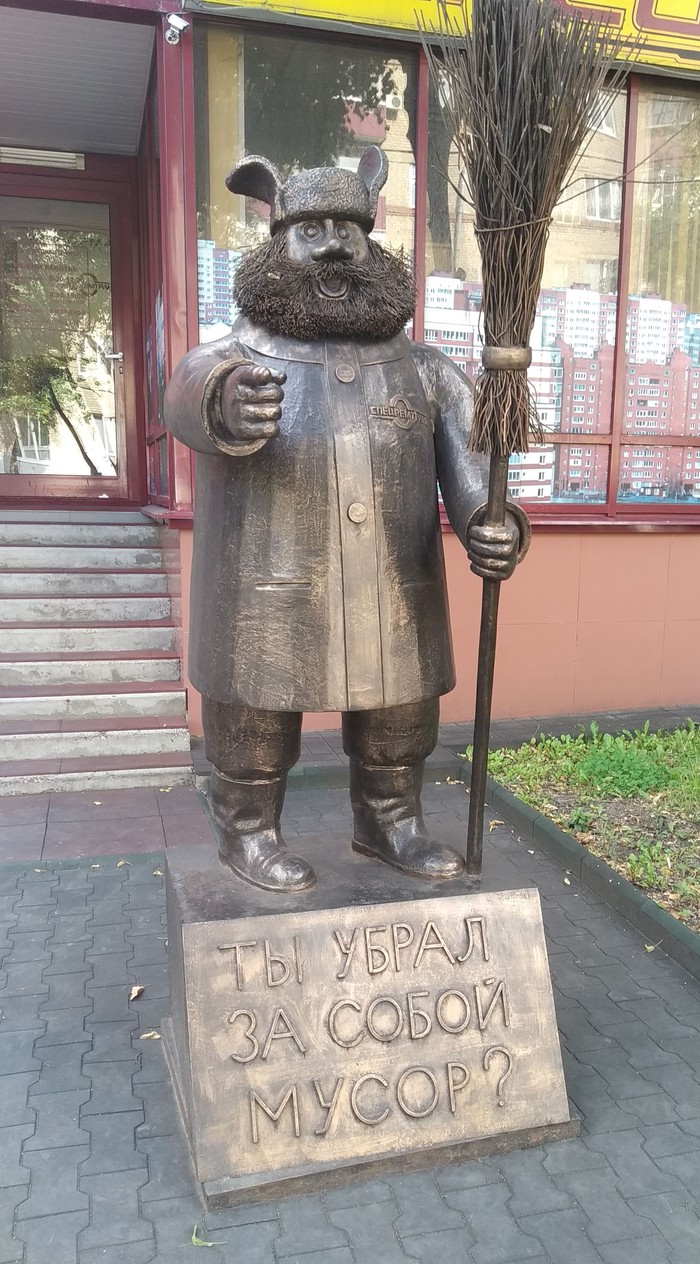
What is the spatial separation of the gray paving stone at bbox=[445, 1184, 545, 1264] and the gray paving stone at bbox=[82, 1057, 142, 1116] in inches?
36.1

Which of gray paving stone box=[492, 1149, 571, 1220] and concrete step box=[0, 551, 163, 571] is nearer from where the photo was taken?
gray paving stone box=[492, 1149, 571, 1220]

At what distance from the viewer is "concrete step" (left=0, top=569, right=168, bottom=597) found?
594cm

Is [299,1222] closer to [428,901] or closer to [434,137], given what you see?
[428,901]

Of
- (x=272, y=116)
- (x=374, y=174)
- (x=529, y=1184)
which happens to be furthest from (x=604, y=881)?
(x=272, y=116)

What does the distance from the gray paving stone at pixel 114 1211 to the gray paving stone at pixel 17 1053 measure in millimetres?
535

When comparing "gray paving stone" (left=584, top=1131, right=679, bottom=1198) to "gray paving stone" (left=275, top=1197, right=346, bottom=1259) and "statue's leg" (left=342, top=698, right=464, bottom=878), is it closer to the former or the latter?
"gray paving stone" (left=275, top=1197, right=346, bottom=1259)

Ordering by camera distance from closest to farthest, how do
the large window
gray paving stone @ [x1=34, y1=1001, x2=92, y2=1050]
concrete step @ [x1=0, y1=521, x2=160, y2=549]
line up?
1. gray paving stone @ [x1=34, y1=1001, x2=92, y2=1050]
2. the large window
3. concrete step @ [x1=0, y1=521, x2=160, y2=549]

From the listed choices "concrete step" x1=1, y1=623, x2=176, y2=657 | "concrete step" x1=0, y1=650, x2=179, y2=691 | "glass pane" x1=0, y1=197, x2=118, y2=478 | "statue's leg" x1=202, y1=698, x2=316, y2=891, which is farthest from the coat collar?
"glass pane" x1=0, y1=197, x2=118, y2=478

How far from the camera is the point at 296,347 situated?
233 cm

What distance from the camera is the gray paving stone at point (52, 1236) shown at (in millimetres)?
1983

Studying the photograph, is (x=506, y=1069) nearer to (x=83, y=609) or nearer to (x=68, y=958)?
(x=68, y=958)

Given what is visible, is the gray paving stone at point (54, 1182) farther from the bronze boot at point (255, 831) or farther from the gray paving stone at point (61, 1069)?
the bronze boot at point (255, 831)

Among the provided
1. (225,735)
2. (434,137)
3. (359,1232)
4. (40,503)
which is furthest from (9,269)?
(359,1232)

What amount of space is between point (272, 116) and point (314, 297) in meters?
3.76
